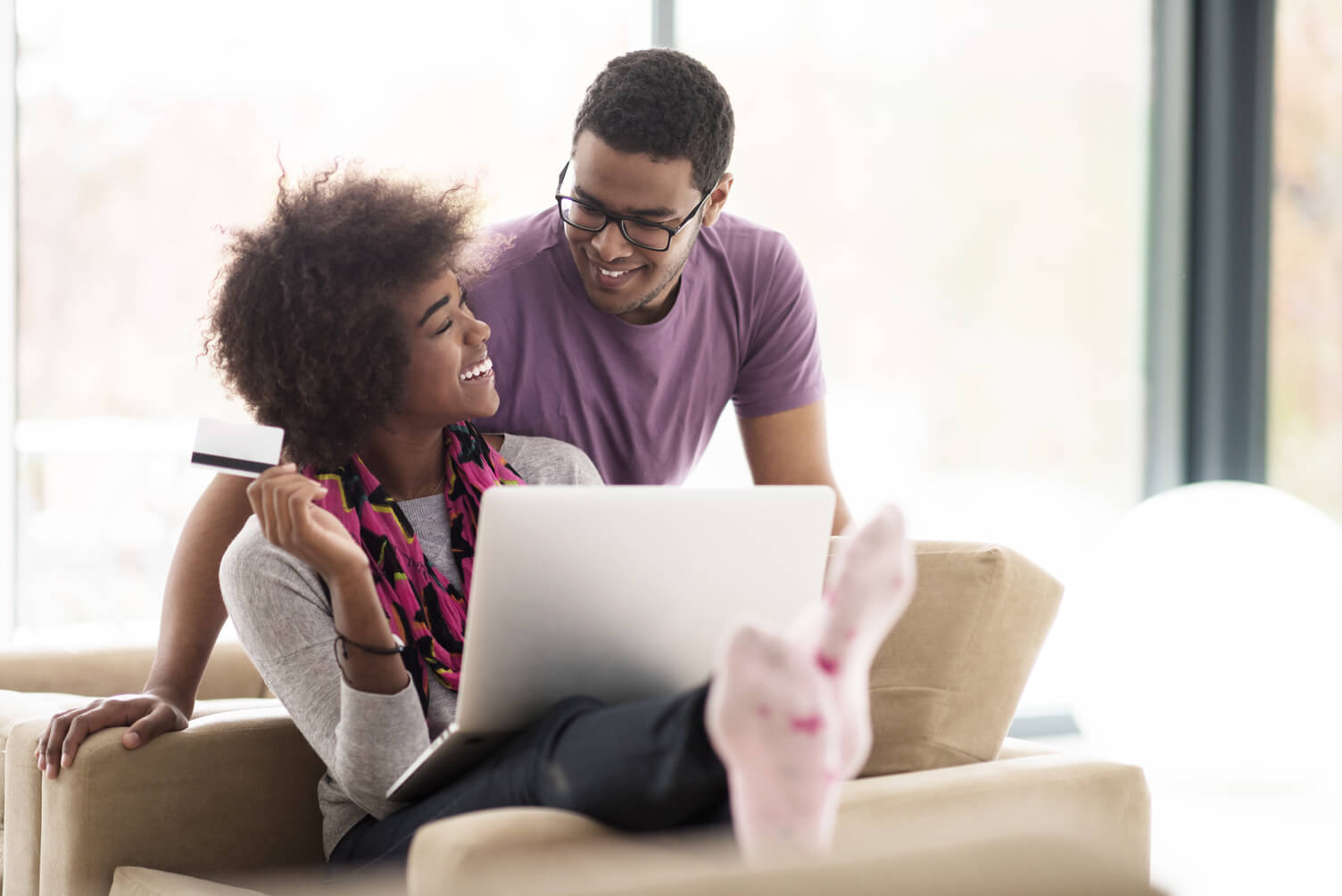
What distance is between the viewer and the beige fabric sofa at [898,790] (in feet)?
4.26

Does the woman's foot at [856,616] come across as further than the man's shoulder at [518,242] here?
No

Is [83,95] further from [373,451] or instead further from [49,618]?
[373,451]

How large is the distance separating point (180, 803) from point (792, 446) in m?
1.13

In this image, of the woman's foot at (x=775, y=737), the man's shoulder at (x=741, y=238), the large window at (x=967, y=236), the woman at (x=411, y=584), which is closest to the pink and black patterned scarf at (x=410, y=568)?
the woman at (x=411, y=584)

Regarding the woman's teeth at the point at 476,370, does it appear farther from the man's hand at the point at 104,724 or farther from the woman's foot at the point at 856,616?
the woman's foot at the point at 856,616

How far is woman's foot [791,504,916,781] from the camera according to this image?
3.36 ft

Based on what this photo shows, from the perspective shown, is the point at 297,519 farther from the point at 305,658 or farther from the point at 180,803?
the point at 180,803

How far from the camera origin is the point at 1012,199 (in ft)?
13.1

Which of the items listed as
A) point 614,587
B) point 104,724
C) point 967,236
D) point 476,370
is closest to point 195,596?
point 104,724

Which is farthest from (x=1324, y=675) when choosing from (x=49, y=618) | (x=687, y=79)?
(x=49, y=618)

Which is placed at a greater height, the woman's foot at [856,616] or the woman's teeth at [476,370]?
the woman's teeth at [476,370]

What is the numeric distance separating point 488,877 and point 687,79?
132cm

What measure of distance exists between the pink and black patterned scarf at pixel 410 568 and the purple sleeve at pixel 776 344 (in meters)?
0.70

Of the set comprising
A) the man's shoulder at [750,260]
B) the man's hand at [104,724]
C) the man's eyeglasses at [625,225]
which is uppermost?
the man's eyeglasses at [625,225]
